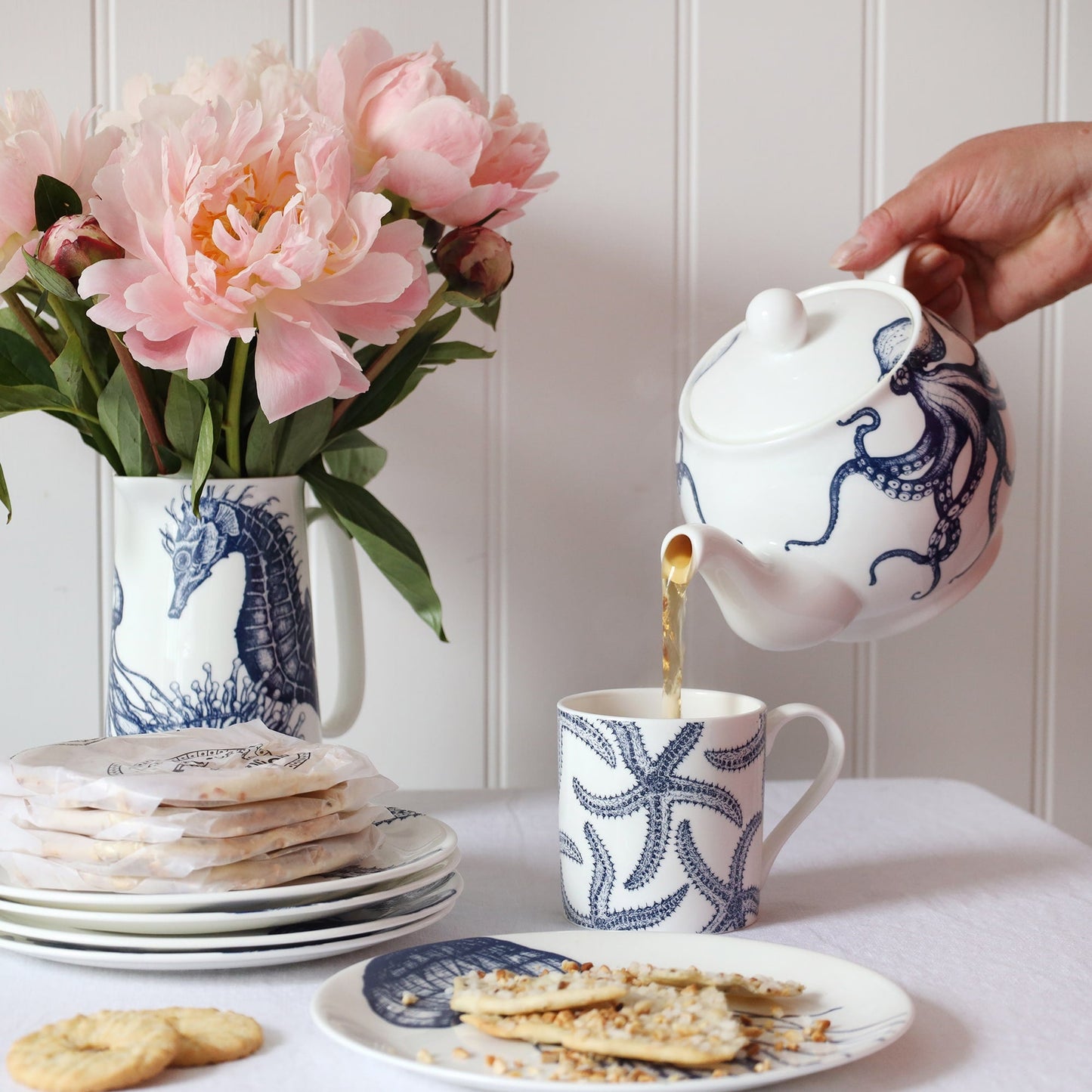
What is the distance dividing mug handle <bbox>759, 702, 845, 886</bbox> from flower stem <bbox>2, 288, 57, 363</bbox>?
482mm

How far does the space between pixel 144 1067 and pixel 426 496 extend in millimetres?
685

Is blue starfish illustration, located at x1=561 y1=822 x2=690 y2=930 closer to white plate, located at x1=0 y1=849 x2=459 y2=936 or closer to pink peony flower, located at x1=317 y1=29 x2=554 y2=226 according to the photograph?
white plate, located at x1=0 y1=849 x2=459 y2=936

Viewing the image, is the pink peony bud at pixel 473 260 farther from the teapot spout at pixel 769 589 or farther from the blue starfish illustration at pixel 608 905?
the blue starfish illustration at pixel 608 905

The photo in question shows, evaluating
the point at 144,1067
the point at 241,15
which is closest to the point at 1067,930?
the point at 144,1067

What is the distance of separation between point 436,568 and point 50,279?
493mm

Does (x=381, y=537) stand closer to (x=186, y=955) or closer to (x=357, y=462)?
(x=357, y=462)

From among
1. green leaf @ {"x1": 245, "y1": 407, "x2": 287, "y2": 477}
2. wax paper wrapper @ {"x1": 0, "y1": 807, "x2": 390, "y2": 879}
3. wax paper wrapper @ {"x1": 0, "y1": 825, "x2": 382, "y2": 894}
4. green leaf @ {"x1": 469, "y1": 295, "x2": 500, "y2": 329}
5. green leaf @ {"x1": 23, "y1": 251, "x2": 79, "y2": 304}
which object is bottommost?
wax paper wrapper @ {"x1": 0, "y1": 825, "x2": 382, "y2": 894}

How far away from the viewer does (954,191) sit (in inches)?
34.8

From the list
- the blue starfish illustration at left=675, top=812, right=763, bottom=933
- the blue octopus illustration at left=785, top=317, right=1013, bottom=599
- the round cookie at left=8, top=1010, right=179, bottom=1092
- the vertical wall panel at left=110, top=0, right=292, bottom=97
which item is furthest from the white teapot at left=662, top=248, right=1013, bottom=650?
the vertical wall panel at left=110, top=0, right=292, bottom=97

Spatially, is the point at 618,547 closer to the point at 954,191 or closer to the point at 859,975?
the point at 954,191

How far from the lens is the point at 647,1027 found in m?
0.44

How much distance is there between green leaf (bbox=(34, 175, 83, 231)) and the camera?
66 cm

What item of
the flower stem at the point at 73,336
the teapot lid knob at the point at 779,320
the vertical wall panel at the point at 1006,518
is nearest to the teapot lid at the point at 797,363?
the teapot lid knob at the point at 779,320

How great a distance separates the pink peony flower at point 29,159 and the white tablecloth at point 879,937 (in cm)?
38
